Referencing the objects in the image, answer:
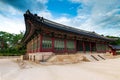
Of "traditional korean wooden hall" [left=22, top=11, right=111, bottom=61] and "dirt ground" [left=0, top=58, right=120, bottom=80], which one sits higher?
"traditional korean wooden hall" [left=22, top=11, right=111, bottom=61]

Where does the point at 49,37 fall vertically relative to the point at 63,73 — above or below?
above

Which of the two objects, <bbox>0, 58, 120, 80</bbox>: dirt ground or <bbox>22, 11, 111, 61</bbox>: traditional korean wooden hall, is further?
<bbox>22, 11, 111, 61</bbox>: traditional korean wooden hall

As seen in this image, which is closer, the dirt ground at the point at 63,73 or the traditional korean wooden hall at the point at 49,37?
the dirt ground at the point at 63,73

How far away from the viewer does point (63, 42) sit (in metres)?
15.7

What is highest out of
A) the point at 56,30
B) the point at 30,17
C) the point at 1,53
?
the point at 30,17

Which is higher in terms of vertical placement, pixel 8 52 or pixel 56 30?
pixel 56 30

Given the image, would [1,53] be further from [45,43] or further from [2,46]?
[45,43]

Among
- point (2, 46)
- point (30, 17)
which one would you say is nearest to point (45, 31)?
point (30, 17)

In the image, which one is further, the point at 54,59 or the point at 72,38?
the point at 72,38

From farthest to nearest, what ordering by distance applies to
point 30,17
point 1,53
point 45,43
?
1. point 1,53
2. point 45,43
3. point 30,17

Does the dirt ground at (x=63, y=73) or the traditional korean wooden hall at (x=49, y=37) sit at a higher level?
the traditional korean wooden hall at (x=49, y=37)

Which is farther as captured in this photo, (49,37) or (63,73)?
(49,37)

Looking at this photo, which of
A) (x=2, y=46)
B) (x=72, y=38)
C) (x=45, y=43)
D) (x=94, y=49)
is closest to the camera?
(x=45, y=43)

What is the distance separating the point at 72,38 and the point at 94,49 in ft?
26.2
